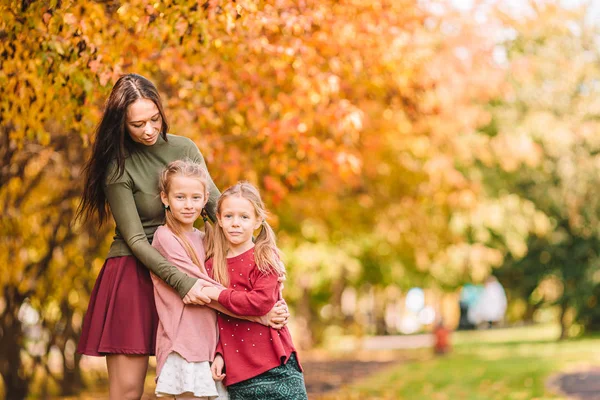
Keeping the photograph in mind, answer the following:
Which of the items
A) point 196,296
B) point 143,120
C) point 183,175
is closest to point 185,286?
point 196,296

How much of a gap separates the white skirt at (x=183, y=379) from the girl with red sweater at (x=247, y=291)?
0.08m

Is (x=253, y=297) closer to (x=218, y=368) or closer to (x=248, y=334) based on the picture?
(x=248, y=334)

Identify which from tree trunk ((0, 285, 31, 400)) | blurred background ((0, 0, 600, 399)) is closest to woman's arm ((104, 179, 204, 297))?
blurred background ((0, 0, 600, 399))

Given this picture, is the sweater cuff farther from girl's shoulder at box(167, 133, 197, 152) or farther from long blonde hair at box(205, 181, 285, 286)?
girl's shoulder at box(167, 133, 197, 152)

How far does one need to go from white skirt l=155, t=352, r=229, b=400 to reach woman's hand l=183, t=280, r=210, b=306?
257 millimetres

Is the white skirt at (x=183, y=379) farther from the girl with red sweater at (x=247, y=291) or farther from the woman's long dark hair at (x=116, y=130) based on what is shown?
the woman's long dark hair at (x=116, y=130)

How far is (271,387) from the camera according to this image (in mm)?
4480

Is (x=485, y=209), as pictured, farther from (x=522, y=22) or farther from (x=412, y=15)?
(x=412, y=15)

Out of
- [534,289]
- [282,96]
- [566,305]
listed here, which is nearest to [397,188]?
[282,96]

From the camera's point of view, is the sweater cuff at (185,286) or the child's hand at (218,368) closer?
the sweater cuff at (185,286)

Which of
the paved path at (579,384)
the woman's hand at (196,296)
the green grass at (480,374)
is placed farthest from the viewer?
the green grass at (480,374)

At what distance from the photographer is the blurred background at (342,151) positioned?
636 centimetres

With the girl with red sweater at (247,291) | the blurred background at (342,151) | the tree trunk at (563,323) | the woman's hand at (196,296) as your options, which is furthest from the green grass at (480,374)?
the woman's hand at (196,296)

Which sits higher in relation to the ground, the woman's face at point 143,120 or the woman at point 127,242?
the woman's face at point 143,120
